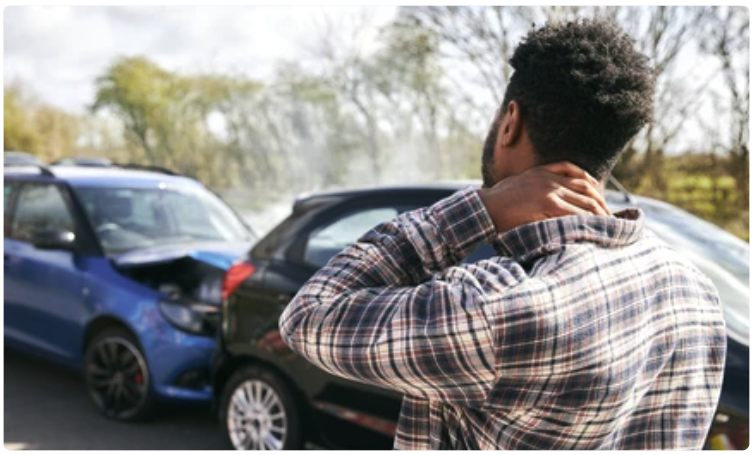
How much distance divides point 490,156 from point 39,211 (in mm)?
5144

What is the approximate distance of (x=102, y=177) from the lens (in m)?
5.74

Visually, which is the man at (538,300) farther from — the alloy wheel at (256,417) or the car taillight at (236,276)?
the car taillight at (236,276)

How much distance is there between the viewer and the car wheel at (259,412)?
3830 millimetres

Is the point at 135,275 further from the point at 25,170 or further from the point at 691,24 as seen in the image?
the point at 691,24

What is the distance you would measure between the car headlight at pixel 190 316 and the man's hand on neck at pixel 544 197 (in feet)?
11.8

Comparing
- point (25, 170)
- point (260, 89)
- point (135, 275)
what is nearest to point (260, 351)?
point (135, 275)

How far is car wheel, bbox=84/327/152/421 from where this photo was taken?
4.73m

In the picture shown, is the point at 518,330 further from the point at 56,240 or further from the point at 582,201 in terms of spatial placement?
the point at 56,240

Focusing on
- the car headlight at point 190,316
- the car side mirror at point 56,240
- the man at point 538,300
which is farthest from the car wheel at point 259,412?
the man at point 538,300

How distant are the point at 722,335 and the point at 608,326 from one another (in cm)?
38

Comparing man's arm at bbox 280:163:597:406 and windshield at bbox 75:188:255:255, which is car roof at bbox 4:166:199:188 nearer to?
windshield at bbox 75:188:255:255

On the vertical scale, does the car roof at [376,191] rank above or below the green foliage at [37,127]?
below

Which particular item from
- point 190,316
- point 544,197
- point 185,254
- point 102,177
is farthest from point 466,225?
point 102,177

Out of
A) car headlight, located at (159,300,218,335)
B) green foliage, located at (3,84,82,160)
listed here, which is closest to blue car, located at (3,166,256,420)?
car headlight, located at (159,300,218,335)
